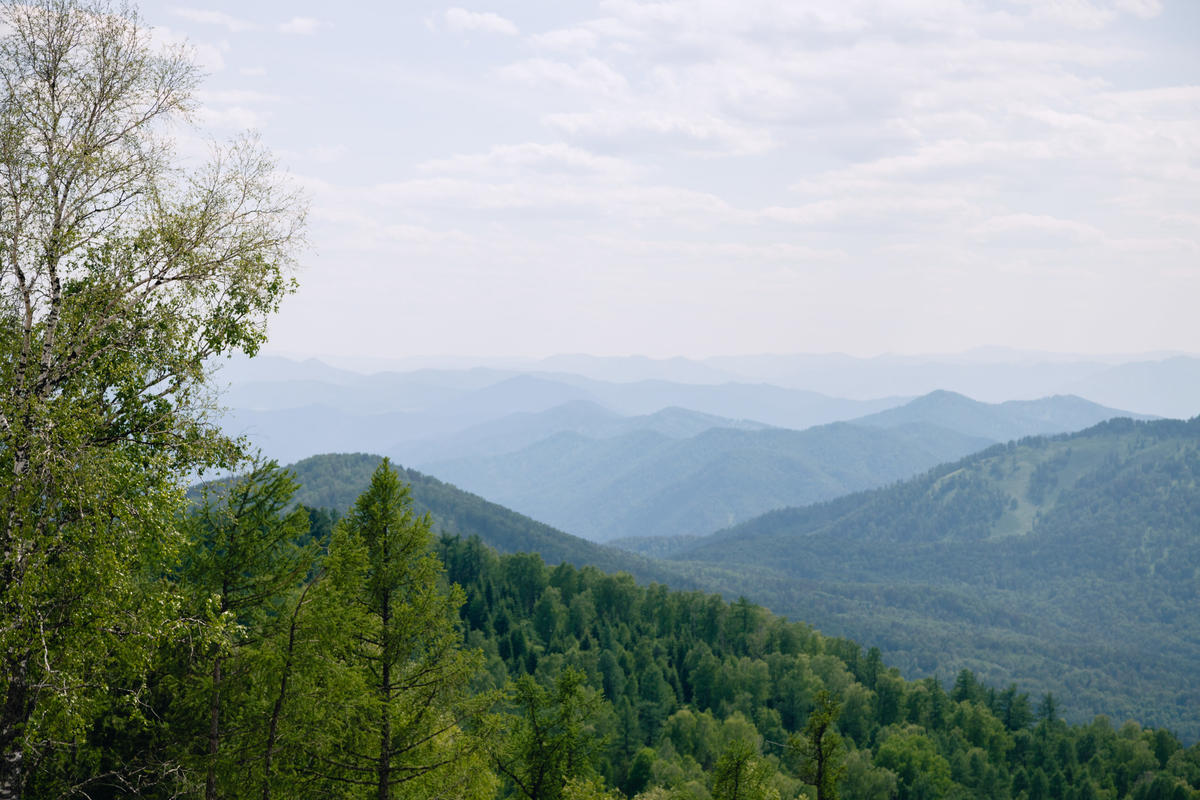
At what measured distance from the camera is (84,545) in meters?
13.2

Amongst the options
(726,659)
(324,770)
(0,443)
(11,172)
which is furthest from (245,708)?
(726,659)

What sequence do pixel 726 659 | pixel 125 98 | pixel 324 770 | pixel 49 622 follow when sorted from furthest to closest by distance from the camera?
1. pixel 726 659
2. pixel 324 770
3. pixel 125 98
4. pixel 49 622

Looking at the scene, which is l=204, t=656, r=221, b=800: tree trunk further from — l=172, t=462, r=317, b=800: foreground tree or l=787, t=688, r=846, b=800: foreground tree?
l=787, t=688, r=846, b=800: foreground tree

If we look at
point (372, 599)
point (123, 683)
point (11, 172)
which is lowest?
point (123, 683)

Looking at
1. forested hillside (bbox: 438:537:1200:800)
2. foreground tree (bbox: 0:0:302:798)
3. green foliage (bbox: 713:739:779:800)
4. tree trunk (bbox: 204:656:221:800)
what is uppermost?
foreground tree (bbox: 0:0:302:798)

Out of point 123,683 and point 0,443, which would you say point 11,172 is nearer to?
point 0,443

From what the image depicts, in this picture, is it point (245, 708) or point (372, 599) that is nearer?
point (245, 708)

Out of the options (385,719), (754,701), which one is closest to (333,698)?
(385,719)

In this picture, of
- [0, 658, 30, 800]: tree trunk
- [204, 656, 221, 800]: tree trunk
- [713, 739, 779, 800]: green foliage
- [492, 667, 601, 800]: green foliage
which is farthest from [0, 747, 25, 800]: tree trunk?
[713, 739, 779, 800]: green foliage

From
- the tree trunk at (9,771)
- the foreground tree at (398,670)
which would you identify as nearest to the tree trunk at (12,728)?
the tree trunk at (9,771)

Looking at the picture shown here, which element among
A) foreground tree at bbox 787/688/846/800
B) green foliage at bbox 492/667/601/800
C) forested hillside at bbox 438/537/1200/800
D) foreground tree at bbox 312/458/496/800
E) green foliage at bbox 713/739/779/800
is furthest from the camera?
forested hillside at bbox 438/537/1200/800

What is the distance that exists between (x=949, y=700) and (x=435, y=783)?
122575mm

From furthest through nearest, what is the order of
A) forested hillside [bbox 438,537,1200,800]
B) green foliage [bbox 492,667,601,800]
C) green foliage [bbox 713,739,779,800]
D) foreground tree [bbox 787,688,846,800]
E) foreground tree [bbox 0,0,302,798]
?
forested hillside [bbox 438,537,1200,800] → foreground tree [bbox 787,688,846,800] → green foliage [bbox 713,739,779,800] → green foliage [bbox 492,667,601,800] → foreground tree [bbox 0,0,302,798]

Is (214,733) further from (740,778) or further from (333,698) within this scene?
(740,778)
